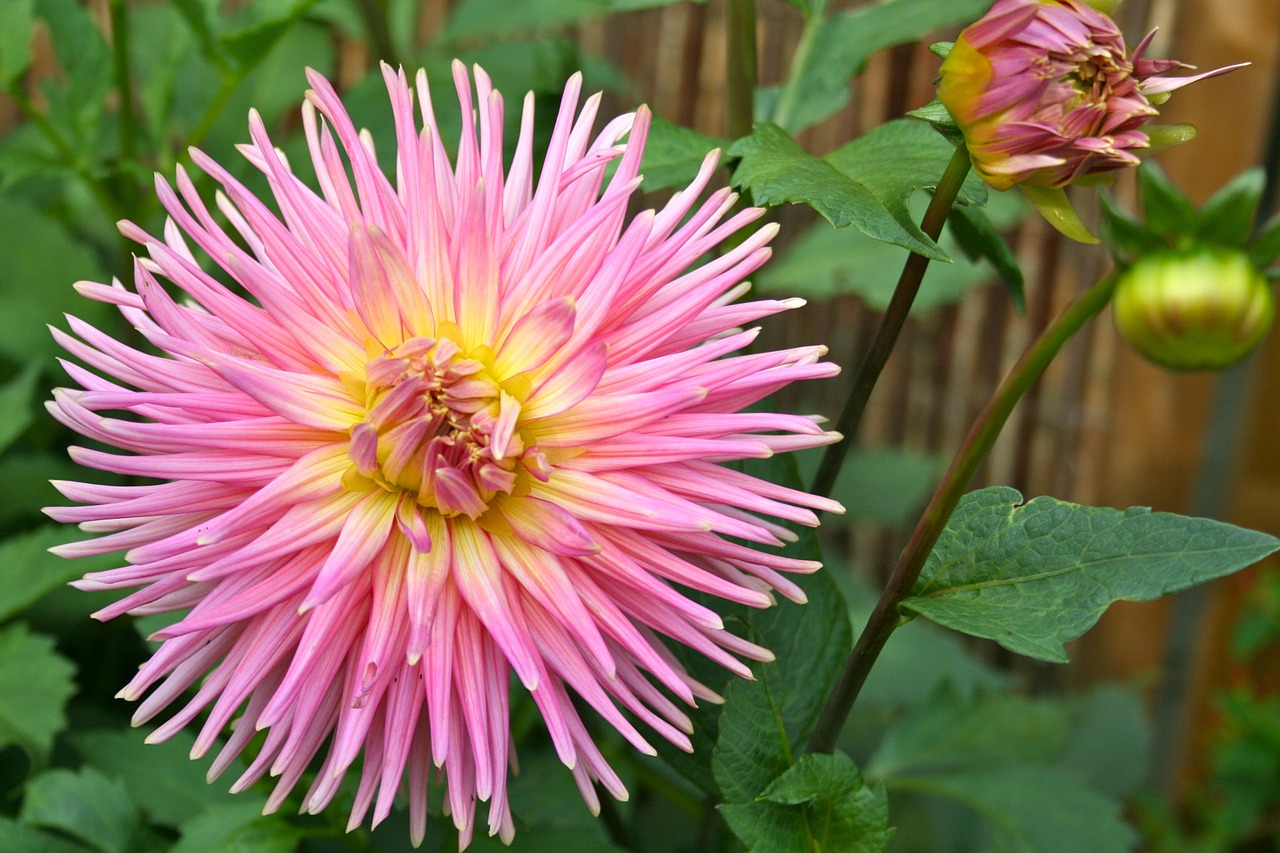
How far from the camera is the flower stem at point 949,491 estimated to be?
450 mm

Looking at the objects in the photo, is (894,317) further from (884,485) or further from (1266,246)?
(884,485)

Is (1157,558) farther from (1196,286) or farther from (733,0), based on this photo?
(733,0)

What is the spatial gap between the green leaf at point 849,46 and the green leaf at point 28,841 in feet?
2.28

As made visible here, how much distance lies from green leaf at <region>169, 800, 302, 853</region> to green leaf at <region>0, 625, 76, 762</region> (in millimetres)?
180

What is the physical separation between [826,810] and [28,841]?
0.50 m

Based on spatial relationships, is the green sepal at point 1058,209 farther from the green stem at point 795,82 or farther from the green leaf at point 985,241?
the green stem at point 795,82

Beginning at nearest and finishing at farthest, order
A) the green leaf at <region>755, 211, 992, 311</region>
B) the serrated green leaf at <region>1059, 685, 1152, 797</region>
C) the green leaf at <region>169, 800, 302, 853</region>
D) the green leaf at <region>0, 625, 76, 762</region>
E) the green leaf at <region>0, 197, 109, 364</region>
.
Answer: the green leaf at <region>169, 800, 302, 853</region>, the green leaf at <region>0, 625, 76, 762</region>, the green leaf at <region>0, 197, 109, 364</region>, the green leaf at <region>755, 211, 992, 311</region>, the serrated green leaf at <region>1059, 685, 1152, 797</region>

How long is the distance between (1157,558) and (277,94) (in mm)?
1110

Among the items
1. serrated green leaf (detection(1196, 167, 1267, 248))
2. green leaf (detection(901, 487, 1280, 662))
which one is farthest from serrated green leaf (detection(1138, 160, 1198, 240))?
green leaf (detection(901, 487, 1280, 662))

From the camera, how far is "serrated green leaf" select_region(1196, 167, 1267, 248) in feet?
1.34

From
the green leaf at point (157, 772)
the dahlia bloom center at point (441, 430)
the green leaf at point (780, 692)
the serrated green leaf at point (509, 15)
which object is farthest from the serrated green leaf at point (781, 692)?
the serrated green leaf at point (509, 15)

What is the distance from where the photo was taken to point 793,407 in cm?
157

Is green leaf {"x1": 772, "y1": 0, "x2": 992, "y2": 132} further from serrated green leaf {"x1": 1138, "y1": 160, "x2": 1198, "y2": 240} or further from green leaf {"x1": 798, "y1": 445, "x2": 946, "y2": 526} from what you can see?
green leaf {"x1": 798, "y1": 445, "x2": 946, "y2": 526}

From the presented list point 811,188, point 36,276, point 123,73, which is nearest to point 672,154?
point 811,188
